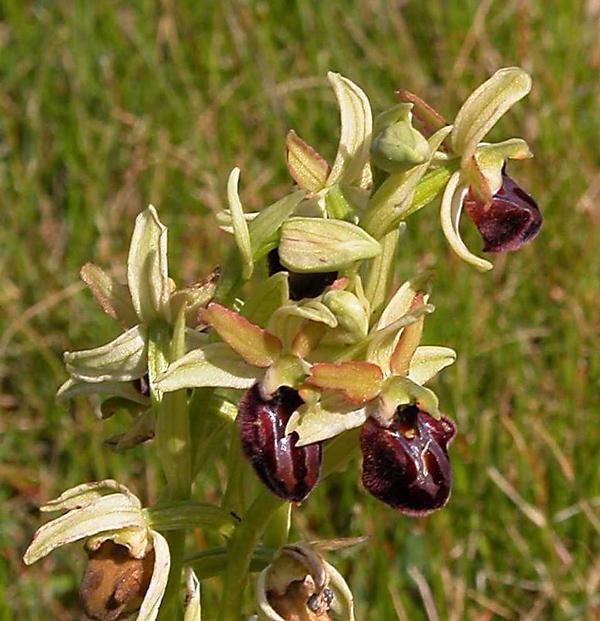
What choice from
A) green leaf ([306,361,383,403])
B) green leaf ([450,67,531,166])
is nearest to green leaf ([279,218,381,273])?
green leaf ([306,361,383,403])

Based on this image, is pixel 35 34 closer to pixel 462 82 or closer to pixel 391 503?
pixel 462 82

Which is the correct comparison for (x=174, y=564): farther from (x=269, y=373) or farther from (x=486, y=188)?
(x=486, y=188)

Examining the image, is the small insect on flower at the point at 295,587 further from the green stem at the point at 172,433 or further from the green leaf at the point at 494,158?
the green leaf at the point at 494,158

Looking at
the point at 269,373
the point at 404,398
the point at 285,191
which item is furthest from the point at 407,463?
the point at 285,191

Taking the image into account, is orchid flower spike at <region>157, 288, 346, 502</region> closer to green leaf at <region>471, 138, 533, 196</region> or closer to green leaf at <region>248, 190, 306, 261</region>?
green leaf at <region>248, 190, 306, 261</region>

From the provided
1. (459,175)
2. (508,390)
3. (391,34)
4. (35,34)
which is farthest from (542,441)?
(35,34)

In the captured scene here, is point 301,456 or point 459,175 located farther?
point 459,175
